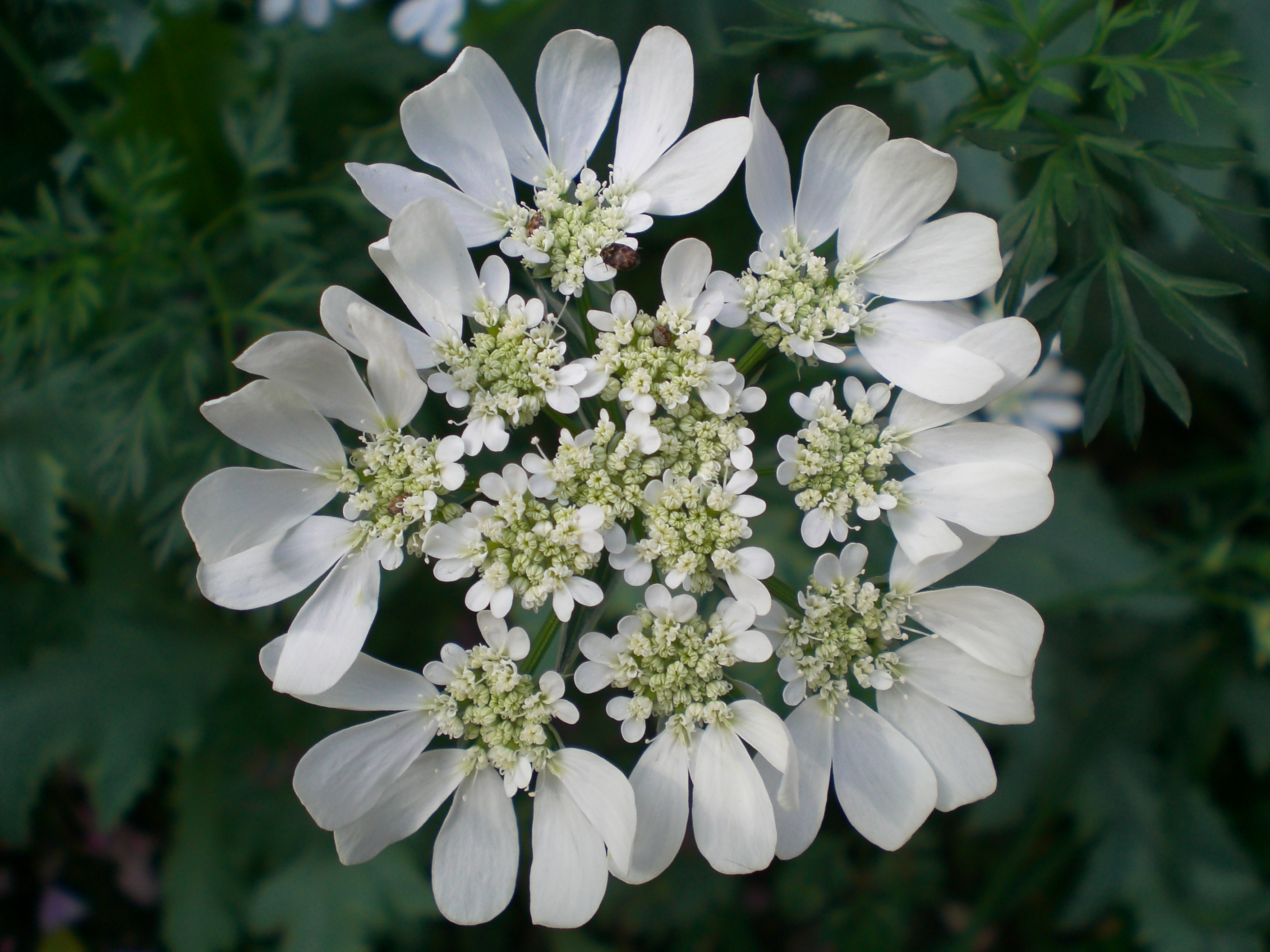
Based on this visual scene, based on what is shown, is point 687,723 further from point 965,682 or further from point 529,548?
point 965,682

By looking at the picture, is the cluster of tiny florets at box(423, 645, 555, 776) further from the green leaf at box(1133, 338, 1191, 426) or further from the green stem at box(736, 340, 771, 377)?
the green leaf at box(1133, 338, 1191, 426)

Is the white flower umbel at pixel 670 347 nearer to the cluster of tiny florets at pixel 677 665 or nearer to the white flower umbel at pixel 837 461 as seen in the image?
the white flower umbel at pixel 837 461

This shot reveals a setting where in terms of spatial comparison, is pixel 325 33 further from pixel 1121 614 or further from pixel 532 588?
pixel 1121 614

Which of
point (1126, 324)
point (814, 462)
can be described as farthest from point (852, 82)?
point (814, 462)

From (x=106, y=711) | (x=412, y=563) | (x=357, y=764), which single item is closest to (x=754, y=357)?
(x=357, y=764)

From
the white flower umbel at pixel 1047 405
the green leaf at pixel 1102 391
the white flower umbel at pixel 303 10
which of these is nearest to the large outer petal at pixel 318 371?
the green leaf at pixel 1102 391

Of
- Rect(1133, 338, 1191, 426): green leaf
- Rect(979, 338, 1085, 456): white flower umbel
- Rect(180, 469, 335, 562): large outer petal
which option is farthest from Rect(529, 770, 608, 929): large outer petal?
Rect(979, 338, 1085, 456): white flower umbel
